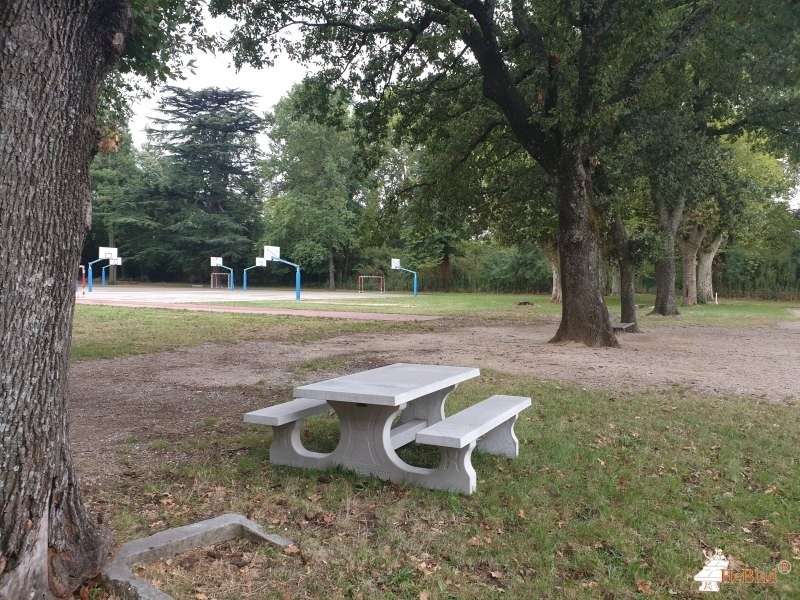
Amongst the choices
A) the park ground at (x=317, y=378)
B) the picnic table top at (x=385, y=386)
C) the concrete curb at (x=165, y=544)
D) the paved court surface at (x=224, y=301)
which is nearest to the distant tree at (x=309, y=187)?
the paved court surface at (x=224, y=301)

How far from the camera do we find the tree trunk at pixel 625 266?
47.5 ft

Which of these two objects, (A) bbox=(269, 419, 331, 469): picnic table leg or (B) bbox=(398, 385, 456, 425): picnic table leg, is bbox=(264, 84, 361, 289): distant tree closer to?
(B) bbox=(398, 385, 456, 425): picnic table leg

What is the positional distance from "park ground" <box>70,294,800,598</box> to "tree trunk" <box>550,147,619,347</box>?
54cm

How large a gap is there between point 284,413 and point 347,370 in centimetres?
418

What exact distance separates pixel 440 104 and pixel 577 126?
13.4 ft

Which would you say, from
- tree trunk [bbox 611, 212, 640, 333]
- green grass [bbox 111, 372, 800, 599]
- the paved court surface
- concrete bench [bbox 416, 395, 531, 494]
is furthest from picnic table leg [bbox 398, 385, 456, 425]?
tree trunk [bbox 611, 212, 640, 333]

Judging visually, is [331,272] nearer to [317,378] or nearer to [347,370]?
[347,370]

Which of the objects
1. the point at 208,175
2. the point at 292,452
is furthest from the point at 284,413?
the point at 208,175

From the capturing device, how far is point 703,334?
48.5 feet

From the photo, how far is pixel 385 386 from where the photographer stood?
3.92 m

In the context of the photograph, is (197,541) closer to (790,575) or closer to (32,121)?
(32,121)

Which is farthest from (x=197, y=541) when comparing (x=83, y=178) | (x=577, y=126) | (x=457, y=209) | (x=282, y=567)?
(x=457, y=209)

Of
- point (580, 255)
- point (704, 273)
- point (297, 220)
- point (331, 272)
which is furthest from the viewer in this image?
point (331, 272)

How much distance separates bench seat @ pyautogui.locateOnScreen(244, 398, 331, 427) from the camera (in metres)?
3.94
